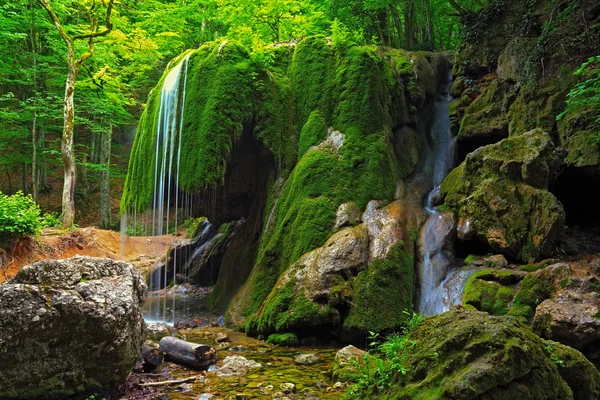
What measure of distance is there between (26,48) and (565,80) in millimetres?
22165

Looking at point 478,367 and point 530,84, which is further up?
point 530,84

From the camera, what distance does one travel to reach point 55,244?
1334 cm

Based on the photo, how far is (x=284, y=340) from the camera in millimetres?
6926

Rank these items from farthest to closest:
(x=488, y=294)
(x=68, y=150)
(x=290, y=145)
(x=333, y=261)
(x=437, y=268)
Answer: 1. (x=68, y=150)
2. (x=290, y=145)
3. (x=437, y=268)
4. (x=333, y=261)
5. (x=488, y=294)

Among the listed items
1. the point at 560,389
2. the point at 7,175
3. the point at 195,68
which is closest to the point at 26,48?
the point at 7,175

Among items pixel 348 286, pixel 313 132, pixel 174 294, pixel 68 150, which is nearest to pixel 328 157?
pixel 313 132

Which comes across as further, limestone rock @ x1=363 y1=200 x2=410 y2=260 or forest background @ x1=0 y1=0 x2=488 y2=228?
forest background @ x1=0 y1=0 x2=488 y2=228

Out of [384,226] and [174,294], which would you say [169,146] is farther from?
[174,294]

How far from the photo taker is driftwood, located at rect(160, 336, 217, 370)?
18.6 ft

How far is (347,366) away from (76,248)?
1242 centimetres

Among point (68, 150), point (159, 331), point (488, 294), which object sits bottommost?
point (159, 331)

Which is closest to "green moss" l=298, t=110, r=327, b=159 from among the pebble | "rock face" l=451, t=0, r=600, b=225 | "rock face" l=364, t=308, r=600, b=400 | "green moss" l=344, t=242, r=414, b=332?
"green moss" l=344, t=242, r=414, b=332

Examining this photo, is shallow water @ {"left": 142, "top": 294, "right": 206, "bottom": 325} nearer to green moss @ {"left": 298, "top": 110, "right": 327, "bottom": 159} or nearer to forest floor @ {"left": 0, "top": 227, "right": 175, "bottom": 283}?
forest floor @ {"left": 0, "top": 227, "right": 175, "bottom": 283}

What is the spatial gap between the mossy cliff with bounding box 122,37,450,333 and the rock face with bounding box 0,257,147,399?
328cm
